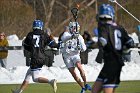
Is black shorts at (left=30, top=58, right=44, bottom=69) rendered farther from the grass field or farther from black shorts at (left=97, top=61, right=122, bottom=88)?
black shorts at (left=97, top=61, right=122, bottom=88)

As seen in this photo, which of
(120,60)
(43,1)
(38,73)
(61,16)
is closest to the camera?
(120,60)

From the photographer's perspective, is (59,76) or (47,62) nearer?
(59,76)

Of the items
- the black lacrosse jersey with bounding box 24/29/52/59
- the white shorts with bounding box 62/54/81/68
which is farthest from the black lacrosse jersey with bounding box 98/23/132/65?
the white shorts with bounding box 62/54/81/68

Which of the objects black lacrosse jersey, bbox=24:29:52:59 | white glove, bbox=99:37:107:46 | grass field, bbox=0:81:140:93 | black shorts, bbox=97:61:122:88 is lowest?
grass field, bbox=0:81:140:93

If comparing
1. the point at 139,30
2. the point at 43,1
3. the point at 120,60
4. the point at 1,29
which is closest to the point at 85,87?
the point at 120,60

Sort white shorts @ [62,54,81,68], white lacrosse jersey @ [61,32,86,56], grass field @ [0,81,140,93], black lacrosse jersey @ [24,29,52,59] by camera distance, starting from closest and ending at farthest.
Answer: black lacrosse jersey @ [24,29,52,59] < white shorts @ [62,54,81,68] < white lacrosse jersey @ [61,32,86,56] < grass field @ [0,81,140,93]

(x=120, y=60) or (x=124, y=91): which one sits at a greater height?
(x=120, y=60)

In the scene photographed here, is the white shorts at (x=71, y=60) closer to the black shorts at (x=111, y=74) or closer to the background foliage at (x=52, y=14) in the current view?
the black shorts at (x=111, y=74)

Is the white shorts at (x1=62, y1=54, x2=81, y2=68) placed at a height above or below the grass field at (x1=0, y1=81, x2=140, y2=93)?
above

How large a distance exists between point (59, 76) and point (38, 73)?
799 centimetres

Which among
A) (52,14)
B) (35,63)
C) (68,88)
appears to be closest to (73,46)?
(35,63)

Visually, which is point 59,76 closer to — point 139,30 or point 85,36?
point 85,36

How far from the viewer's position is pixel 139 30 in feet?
93.8

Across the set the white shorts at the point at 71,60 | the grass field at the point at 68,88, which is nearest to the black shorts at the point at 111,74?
the white shorts at the point at 71,60
